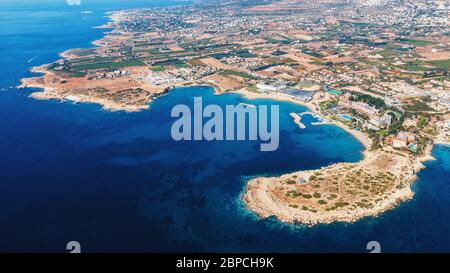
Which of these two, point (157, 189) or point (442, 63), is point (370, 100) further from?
point (157, 189)

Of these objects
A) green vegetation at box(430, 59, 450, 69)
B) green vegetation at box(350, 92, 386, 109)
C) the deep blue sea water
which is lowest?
the deep blue sea water

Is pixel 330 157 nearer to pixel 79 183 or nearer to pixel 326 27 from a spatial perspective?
pixel 79 183

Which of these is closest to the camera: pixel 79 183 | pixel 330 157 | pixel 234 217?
pixel 234 217

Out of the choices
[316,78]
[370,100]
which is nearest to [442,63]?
[316,78]

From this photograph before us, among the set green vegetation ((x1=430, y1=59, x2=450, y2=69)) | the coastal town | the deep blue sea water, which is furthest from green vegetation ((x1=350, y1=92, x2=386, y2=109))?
green vegetation ((x1=430, y1=59, x2=450, y2=69))

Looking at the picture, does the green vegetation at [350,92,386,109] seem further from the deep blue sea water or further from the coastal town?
the deep blue sea water

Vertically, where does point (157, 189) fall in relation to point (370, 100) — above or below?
below

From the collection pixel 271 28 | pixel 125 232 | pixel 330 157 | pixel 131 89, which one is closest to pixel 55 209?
pixel 125 232
